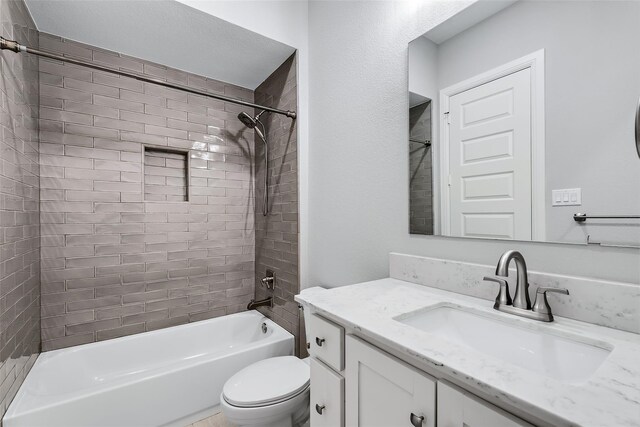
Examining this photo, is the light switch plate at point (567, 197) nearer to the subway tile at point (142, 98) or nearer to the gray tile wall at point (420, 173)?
the gray tile wall at point (420, 173)

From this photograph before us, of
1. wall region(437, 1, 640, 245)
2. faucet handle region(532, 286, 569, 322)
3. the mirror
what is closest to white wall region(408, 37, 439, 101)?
the mirror

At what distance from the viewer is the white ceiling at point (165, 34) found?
1681 mm

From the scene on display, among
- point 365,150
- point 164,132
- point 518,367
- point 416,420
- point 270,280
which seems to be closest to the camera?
point 518,367

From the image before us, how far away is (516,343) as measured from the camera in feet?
2.74

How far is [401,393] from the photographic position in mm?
719

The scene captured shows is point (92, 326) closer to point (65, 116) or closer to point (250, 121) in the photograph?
point (65, 116)

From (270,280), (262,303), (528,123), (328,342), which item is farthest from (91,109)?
(528,123)

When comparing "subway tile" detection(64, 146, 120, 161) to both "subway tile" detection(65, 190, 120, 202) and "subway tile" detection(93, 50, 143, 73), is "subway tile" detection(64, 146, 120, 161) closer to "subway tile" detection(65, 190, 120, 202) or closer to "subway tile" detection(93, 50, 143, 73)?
"subway tile" detection(65, 190, 120, 202)

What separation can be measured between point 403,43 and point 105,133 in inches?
81.9

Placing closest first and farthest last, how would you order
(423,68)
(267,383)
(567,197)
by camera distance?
(567,197) < (423,68) < (267,383)

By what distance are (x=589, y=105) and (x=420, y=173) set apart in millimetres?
600

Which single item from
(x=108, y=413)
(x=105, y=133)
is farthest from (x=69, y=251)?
(x=108, y=413)

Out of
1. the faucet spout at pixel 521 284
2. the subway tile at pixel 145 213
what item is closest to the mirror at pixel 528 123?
the faucet spout at pixel 521 284

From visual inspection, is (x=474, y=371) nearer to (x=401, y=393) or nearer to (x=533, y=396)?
(x=533, y=396)
